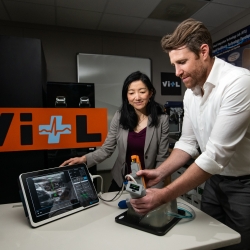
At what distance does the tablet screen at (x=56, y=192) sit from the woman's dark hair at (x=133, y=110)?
0.67 metres

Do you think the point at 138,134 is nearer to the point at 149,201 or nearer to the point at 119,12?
the point at 149,201

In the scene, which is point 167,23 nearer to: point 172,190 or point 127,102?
point 127,102

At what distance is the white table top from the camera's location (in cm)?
74

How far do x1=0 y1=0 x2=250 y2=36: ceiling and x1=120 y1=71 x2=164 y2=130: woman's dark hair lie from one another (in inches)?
47.5

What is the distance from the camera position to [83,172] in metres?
1.11

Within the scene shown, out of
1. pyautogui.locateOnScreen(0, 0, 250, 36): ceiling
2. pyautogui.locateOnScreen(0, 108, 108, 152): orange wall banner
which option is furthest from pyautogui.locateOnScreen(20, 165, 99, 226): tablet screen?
pyautogui.locateOnScreen(0, 0, 250, 36): ceiling

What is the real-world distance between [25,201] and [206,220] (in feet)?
2.41

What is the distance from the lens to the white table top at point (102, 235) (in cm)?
74

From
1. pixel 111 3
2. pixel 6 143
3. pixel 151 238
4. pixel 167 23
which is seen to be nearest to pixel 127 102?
pixel 6 143

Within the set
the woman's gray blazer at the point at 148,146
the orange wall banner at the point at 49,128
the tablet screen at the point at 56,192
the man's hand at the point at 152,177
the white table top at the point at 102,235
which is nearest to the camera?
the white table top at the point at 102,235

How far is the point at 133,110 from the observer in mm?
1761

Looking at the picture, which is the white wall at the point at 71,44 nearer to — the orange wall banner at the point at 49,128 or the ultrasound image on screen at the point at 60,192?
the orange wall banner at the point at 49,128

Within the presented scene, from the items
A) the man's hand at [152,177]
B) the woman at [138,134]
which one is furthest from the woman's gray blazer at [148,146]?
the man's hand at [152,177]

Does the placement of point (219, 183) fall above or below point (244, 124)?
below
